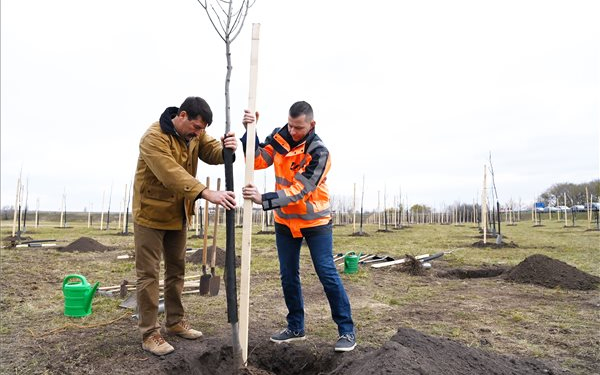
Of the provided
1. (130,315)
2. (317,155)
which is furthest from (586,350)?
(130,315)

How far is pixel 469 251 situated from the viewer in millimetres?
13805

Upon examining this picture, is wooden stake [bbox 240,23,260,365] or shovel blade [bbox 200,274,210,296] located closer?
wooden stake [bbox 240,23,260,365]

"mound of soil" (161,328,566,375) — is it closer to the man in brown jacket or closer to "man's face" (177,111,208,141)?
the man in brown jacket

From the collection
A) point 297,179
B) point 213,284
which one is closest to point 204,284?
point 213,284

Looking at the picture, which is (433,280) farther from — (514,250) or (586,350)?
(514,250)

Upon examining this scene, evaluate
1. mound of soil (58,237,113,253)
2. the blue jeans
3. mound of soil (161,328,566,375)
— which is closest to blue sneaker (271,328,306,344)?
mound of soil (161,328,566,375)

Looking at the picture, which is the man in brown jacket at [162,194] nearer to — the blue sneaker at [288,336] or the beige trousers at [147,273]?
the beige trousers at [147,273]

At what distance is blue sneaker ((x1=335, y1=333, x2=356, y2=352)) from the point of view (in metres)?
3.47

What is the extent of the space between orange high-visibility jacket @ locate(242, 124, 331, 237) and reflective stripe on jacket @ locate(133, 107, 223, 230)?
543 mm

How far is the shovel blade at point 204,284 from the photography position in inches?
242

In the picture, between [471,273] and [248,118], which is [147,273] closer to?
[248,118]

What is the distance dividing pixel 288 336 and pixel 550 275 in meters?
6.03

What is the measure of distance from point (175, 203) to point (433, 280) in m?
6.15

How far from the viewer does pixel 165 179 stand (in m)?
3.25
